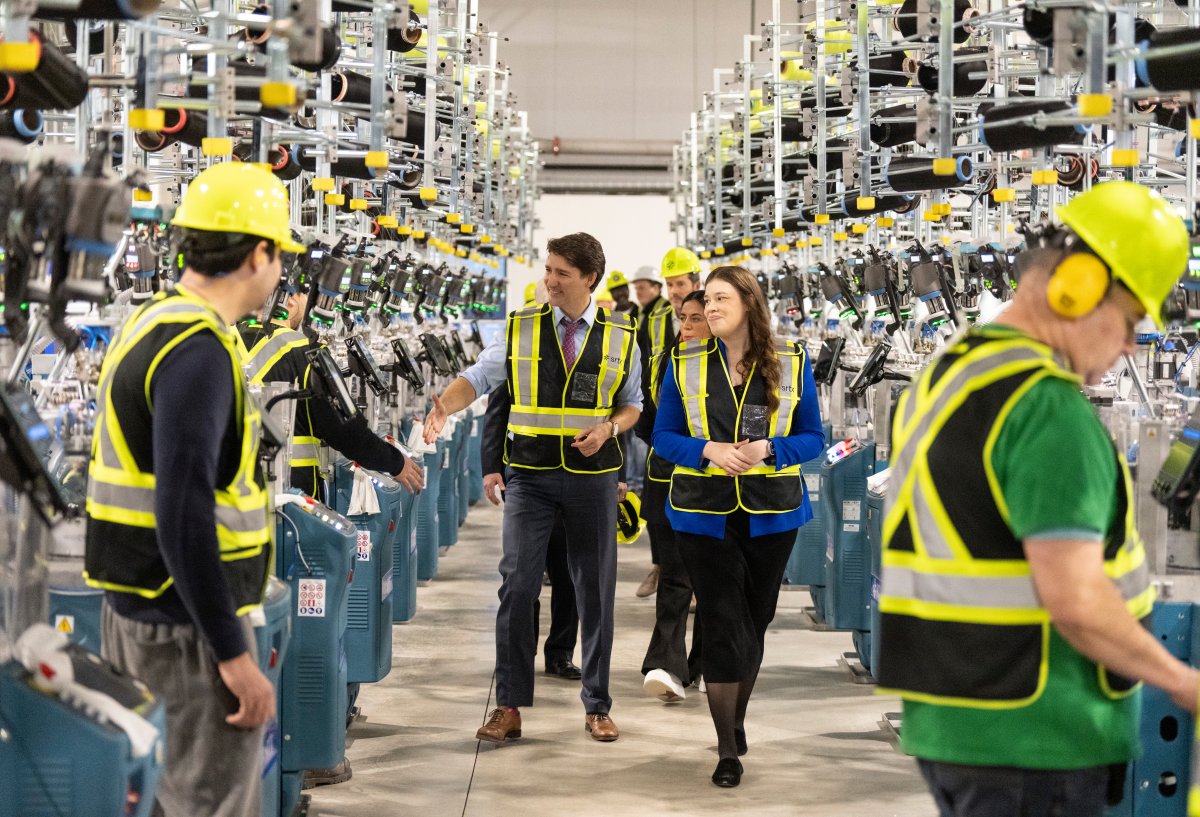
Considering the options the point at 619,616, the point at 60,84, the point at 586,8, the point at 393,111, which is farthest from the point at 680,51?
the point at 60,84

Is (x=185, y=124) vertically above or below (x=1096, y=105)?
above

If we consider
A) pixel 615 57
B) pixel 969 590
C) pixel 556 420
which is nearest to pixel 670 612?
pixel 556 420

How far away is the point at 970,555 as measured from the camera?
7.81ft

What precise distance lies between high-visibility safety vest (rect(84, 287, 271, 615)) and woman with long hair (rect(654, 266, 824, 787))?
95.7 inches

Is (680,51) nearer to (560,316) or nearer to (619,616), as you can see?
(619,616)

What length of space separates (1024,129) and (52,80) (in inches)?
103

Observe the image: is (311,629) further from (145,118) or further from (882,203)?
(882,203)

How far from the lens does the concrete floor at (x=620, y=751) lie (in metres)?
5.39

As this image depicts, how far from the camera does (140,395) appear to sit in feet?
9.64

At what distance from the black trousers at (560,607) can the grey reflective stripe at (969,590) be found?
15.2 feet

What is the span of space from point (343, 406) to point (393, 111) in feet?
4.54

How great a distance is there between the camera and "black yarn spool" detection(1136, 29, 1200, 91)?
11.0ft

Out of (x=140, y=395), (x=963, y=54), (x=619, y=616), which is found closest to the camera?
(x=140, y=395)

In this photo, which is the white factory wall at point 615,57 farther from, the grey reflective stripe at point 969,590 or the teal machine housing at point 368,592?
the grey reflective stripe at point 969,590
